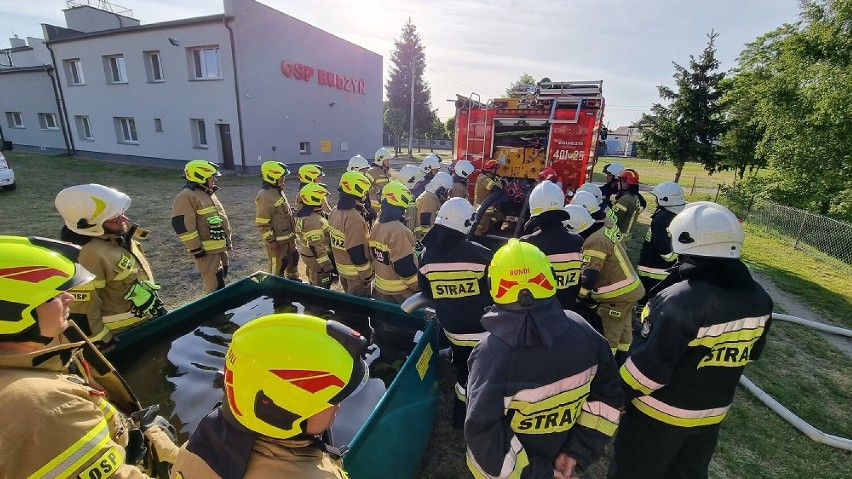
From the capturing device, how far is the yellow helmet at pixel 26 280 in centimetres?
131

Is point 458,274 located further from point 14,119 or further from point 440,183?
point 14,119

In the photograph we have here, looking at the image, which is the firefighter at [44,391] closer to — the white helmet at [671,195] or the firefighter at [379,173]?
the white helmet at [671,195]

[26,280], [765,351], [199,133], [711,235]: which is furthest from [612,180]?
[199,133]

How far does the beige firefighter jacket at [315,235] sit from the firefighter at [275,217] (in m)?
0.59

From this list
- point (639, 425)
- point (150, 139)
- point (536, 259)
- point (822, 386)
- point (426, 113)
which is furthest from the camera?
point (426, 113)

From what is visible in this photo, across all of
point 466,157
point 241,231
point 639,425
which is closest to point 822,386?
point 639,425

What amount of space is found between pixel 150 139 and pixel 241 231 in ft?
47.4

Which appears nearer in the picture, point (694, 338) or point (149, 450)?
point (149, 450)

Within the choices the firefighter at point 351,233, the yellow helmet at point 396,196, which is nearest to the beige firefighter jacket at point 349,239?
the firefighter at point 351,233

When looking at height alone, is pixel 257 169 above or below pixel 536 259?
below

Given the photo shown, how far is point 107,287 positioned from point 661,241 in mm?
5874

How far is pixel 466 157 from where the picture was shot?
944 centimetres

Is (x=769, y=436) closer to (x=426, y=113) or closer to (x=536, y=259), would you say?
(x=536, y=259)

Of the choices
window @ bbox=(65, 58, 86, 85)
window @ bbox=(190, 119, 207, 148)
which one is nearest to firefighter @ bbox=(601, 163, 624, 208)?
window @ bbox=(190, 119, 207, 148)
